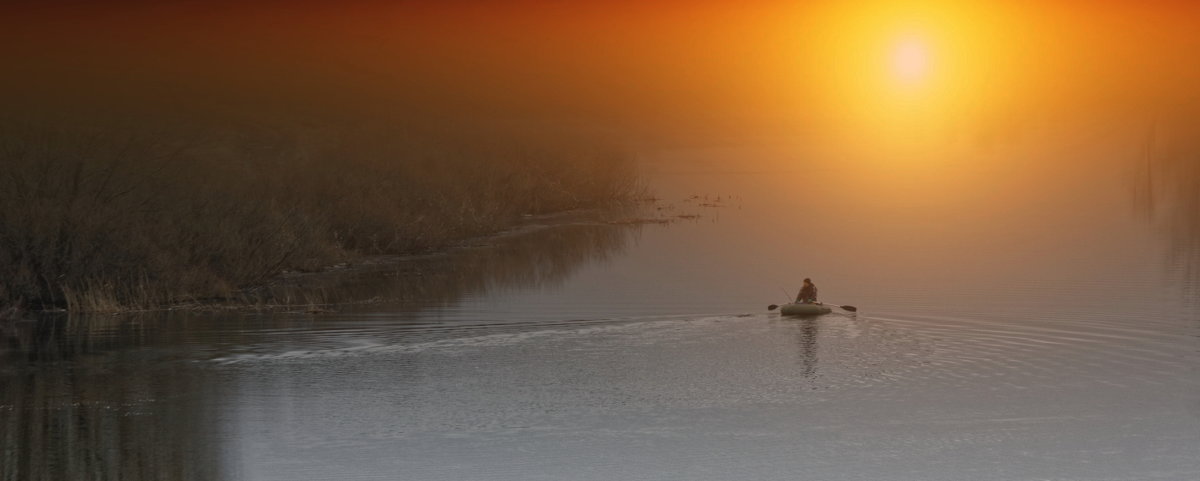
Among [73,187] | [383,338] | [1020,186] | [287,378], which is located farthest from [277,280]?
[1020,186]

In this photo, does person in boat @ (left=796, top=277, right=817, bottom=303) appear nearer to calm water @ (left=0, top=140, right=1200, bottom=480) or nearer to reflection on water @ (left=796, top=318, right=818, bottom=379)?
calm water @ (left=0, top=140, right=1200, bottom=480)

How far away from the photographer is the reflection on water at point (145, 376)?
640 inches

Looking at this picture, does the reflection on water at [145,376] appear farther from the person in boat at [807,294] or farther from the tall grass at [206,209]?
the person in boat at [807,294]

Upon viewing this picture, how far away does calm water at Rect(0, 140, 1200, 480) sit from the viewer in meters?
16.3

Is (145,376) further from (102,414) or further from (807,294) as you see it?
(807,294)

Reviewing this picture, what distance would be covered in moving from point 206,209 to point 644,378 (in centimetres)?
1540

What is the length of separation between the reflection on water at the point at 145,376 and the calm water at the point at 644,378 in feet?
0.23

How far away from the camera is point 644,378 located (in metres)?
21.1

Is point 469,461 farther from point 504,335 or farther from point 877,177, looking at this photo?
point 877,177

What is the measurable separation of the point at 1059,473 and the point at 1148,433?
8.49 feet

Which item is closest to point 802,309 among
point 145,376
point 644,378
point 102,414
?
point 644,378

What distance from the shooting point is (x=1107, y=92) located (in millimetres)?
148500

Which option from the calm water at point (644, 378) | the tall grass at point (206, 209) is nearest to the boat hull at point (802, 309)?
the calm water at point (644, 378)

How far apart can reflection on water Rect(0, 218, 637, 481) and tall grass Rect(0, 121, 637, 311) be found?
125 cm
